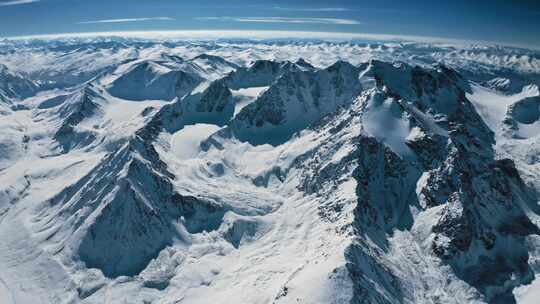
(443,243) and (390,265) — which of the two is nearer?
(390,265)

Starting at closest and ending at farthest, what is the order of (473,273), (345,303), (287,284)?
(345,303)
(287,284)
(473,273)

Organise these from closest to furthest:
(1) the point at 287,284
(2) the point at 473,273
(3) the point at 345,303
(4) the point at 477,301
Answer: (3) the point at 345,303 → (1) the point at 287,284 → (4) the point at 477,301 → (2) the point at 473,273

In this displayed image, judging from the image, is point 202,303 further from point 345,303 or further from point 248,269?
point 345,303

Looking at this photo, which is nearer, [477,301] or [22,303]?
[477,301]

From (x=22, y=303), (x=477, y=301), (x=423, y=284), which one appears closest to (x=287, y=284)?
(x=423, y=284)

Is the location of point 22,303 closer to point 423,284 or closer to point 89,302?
point 89,302

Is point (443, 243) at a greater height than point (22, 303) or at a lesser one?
greater

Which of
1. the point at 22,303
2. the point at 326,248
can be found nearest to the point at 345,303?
the point at 326,248

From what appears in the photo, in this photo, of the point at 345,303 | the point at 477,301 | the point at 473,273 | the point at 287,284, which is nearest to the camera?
the point at 345,303

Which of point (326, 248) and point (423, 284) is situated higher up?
point (326, 248)

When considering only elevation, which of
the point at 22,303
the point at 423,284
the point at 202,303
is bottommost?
the point at 22,303
